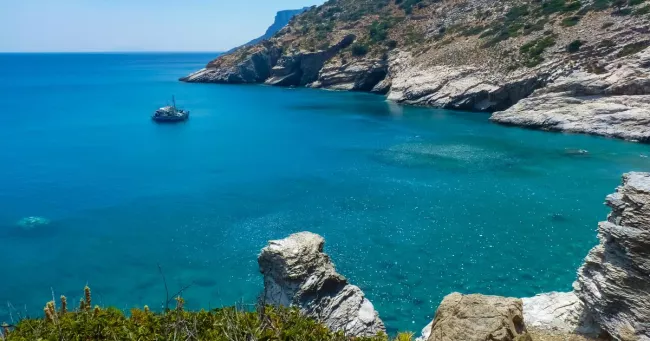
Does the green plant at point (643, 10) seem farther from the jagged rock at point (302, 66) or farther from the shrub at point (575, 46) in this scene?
the jagged rock at point (302, 66)

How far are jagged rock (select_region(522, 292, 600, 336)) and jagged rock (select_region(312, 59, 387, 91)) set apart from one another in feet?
246

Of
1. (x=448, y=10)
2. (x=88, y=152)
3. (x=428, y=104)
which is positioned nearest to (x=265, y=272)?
(x=88, y=152)

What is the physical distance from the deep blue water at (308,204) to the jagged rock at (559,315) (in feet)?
13.3

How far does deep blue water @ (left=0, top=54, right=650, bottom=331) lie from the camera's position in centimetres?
2177

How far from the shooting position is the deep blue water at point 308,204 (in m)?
21.8

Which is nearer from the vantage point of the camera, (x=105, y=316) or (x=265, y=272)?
(x=105, y=316)

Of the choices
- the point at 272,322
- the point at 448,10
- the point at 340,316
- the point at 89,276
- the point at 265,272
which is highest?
the point at 448,10

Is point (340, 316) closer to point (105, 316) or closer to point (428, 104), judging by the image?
point (105, 316)

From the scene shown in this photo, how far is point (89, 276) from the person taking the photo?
22.6 metres

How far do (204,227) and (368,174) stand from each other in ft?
49.7

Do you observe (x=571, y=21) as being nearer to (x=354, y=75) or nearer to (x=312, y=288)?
(x=354, y=75)

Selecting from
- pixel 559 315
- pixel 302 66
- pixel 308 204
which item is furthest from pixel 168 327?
pixel 302 66

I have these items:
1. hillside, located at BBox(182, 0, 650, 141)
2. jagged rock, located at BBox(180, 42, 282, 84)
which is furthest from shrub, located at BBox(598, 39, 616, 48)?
jagged rock, located at BBox(180, 42, 282, 84)

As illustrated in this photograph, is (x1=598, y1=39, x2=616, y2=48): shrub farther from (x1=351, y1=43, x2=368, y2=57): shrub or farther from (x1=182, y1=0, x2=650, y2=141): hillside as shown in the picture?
(x1=351, y1=43, x2=368, y2=57): shrub
